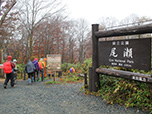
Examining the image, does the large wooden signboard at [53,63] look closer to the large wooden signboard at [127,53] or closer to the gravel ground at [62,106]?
the gravel ground at [62,106]

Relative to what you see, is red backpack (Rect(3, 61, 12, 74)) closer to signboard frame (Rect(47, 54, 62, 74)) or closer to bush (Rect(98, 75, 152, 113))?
signboard frame (Rect(47, 54, 62, 74))

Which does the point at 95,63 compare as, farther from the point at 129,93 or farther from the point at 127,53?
the point at 129,93

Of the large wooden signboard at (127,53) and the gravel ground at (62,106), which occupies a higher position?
the large wooden signboard at (127,53)

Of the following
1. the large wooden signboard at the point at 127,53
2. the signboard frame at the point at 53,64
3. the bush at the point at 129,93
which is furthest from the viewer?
the signboard frame at the point at 53,64

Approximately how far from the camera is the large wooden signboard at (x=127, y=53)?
396 centimetres

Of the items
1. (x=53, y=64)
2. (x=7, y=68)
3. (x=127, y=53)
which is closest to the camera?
(x=127, y=53)

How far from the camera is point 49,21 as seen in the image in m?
21.9

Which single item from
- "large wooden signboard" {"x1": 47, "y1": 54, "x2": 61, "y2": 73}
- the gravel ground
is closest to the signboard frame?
"large wooden signboard" {"x1": 47, "y1": 54, "x2": 61, "y2": 73}

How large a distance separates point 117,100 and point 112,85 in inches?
33.7

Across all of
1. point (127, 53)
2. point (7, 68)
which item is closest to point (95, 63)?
point (127, 53)

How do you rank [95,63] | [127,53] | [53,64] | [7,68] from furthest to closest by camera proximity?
[53,64], [7,68], [95,63], [127,53]

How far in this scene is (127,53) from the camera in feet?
14.7

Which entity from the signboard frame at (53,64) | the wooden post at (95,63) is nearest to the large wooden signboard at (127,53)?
the wooden post at (95,63)

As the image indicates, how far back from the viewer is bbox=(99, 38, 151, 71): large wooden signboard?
3957mm
